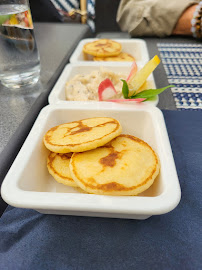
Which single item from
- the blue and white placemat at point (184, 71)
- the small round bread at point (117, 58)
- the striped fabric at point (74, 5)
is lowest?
the striped fabric at point (74, 5)

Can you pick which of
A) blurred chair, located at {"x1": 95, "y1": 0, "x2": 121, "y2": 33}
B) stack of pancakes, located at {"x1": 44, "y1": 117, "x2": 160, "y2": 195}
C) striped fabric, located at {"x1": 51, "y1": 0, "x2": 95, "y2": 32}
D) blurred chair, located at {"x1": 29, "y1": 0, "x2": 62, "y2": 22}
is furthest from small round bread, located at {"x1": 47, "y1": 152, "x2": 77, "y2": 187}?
striped fabric, located at {"x1": 51, "y1": 0, "x2": 95, "y2": 32}

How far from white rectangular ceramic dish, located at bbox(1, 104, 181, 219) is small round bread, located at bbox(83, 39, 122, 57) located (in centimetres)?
59

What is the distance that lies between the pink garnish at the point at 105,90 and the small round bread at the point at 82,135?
0.65 ft

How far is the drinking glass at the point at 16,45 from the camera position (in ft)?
3.12

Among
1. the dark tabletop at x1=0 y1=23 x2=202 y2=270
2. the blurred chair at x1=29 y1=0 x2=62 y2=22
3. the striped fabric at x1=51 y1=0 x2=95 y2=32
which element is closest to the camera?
the dark tabletop at x1=0 y1=23 x2=202 y2=270

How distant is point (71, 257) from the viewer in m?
0.52

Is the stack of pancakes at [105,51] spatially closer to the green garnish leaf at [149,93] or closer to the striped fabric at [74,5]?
the green garnish leaf at [149,93]

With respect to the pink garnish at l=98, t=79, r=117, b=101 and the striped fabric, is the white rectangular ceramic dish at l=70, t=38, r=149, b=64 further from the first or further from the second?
the striped fabric

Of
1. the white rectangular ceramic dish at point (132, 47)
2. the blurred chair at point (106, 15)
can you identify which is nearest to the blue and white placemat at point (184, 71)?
the white rectangular ceramic dish at point (132, 47)

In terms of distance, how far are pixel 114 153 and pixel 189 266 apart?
305 mm

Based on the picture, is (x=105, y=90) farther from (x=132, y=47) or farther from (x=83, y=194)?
(x=132, y=47)

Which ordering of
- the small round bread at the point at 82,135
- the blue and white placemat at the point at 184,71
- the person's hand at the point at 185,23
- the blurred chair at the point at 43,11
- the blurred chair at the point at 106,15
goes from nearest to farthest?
the small round bread at the point at 82,135, the blue and white placemat at the point at 184,71, the person's hand at the point at 185,23, the blurred chair at the point at 43,11, the blurred chair at the point at 106,15

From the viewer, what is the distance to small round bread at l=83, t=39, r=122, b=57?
1.40 metres

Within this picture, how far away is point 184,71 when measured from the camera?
52.4 inches
